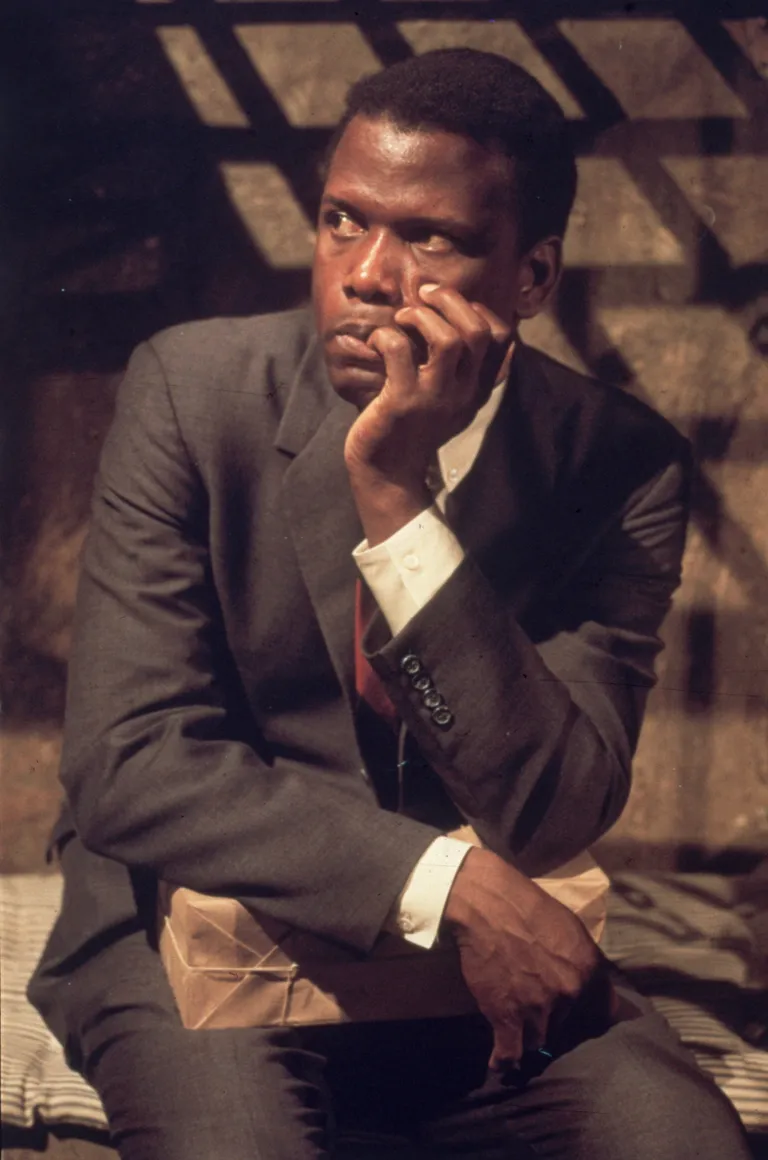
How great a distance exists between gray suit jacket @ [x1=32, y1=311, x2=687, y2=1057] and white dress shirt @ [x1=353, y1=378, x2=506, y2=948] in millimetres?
26

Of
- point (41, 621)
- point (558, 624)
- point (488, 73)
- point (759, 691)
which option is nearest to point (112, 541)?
point (41, 621)

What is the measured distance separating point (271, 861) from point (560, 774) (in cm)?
44

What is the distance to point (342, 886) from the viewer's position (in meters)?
1.83

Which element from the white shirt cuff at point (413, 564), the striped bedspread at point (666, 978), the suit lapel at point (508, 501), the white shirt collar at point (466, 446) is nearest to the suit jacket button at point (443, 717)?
the white shirt cuff at point (413, 564)

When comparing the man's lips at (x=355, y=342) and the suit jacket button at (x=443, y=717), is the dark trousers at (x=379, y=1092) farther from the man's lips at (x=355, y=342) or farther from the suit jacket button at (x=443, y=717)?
the man's lips at (x=355, y=342)

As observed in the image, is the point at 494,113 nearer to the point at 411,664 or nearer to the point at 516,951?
the point at 411,664

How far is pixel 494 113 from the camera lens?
6.09ft

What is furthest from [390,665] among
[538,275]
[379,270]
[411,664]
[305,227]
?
[305,227]

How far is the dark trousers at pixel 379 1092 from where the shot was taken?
1.82 metres

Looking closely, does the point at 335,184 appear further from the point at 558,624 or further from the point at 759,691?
the point at 759,691

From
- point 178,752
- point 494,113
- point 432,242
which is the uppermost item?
point 494,113

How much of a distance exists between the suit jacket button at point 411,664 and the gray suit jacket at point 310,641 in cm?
1

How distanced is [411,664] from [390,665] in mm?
30

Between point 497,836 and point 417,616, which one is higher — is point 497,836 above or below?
below
